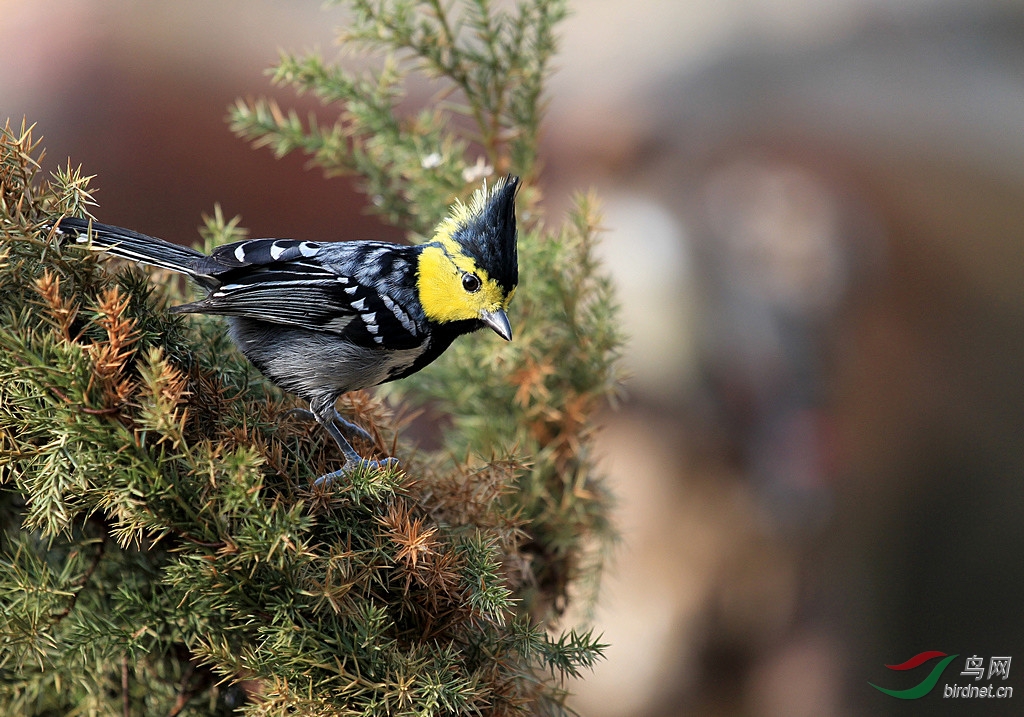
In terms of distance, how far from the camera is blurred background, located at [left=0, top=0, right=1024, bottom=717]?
7.59 ft

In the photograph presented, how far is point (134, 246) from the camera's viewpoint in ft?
2.63

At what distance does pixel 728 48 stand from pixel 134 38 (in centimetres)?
229

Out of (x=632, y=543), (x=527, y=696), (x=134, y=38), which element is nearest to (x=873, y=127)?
(x=632, y=543)

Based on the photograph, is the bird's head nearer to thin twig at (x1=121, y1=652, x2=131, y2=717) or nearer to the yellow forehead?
the yellow forehead

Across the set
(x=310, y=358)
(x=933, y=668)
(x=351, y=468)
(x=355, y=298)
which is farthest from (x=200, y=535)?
(x=933, y=668)

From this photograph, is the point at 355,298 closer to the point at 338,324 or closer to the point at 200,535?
the point at 338,324

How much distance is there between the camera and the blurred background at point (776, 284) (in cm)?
231

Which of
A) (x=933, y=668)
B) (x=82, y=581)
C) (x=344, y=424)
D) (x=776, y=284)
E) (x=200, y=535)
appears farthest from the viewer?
(x=776, y=284)

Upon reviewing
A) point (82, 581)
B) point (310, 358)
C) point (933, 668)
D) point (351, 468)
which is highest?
point (310, 358)

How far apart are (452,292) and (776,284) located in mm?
1778

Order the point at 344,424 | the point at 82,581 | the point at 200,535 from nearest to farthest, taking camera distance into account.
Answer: the point at 200,535
the point at 82,581
the point at 344,424

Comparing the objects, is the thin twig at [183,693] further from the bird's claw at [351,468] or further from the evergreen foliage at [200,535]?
the bird's claw at [351,468]

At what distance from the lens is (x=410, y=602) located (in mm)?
788

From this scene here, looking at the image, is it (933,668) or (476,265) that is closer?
(476,265)
